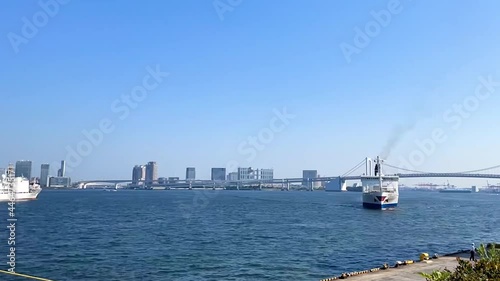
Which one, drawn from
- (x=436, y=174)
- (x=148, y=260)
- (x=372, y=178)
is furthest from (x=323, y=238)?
(x=436, y=174)

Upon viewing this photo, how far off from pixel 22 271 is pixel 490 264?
27.8m

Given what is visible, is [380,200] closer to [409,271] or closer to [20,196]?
[409,271]

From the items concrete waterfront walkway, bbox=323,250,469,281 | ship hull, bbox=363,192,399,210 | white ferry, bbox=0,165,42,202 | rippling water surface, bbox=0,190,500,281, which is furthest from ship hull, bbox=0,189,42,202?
concrete waterfront walkway, bbox=323,250,469,281

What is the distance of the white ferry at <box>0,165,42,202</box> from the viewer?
98.8 meters

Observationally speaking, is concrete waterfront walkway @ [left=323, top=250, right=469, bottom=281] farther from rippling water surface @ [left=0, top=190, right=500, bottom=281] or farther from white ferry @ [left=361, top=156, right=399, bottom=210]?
white ferry @ [left=361, top=156, right=399, bottom=210]

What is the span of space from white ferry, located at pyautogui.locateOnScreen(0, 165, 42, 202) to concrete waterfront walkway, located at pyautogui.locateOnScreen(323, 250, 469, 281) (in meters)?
90.2

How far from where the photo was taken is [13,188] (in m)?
92.5

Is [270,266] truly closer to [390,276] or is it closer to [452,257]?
[390,276]

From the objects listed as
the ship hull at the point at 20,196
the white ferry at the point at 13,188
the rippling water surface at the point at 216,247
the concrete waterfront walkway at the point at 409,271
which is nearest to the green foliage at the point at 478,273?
the concrete waterfront walkway at the point at 409,271

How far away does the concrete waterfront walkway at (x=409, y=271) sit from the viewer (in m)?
21.2

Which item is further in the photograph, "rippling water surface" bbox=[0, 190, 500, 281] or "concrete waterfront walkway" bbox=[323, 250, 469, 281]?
"rippling water surface" bbox=[0, 190, 500, 281]

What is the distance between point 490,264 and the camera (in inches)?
372

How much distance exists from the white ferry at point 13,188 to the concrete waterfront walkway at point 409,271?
296 feet

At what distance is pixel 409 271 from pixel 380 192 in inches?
2811
